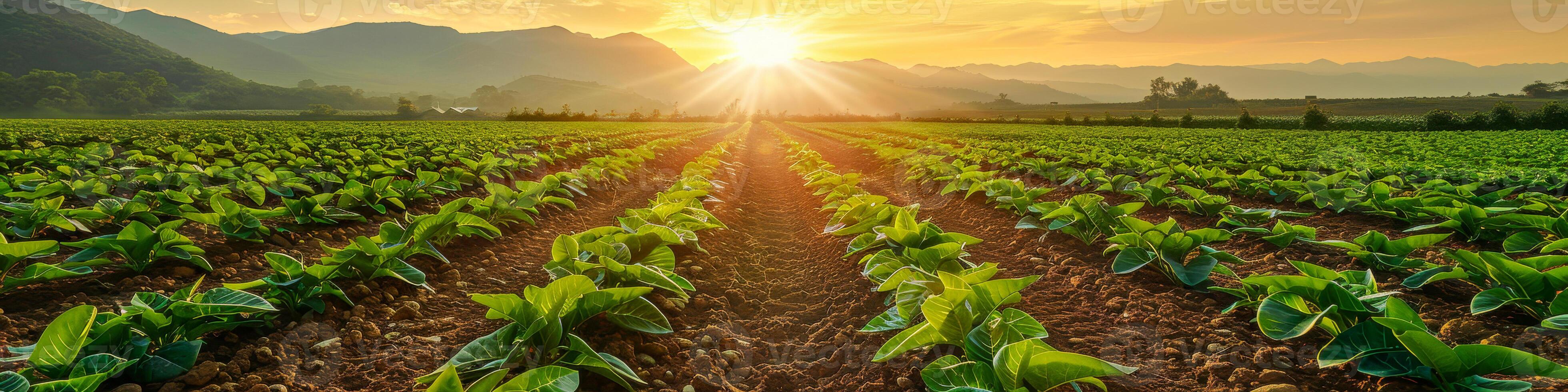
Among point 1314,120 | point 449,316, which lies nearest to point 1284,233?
point 449,316

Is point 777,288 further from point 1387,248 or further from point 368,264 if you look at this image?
point 1387,248

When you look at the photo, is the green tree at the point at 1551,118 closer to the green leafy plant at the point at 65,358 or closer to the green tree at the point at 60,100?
the green leafy plant at the point at 65,358

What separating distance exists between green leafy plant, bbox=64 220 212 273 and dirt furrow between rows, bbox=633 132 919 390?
337cm

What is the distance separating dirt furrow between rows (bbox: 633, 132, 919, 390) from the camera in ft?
10.6

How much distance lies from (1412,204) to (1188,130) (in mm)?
34104

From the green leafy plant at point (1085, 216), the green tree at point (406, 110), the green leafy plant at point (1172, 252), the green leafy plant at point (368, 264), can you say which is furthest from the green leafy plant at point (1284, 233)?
the green tree at point (406, 110)

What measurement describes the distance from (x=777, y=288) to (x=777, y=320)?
87cm

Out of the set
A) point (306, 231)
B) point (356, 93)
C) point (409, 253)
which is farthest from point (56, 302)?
point (356, 93)

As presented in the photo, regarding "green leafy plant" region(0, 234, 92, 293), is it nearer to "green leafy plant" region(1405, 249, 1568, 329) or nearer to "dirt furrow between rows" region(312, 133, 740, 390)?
"dirt furrow between rows" region(312, 133, 740, 390)

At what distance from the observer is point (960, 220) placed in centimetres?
751

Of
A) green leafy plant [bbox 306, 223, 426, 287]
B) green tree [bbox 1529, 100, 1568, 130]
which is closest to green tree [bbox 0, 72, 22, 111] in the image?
green leafy plant [bbox 306, 223, 426, 287]

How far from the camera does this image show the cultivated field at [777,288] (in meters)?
2.57

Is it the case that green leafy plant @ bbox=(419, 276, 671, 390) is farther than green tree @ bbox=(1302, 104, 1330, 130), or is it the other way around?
green tree @ bbox=(1302, 104, 1330, 130)

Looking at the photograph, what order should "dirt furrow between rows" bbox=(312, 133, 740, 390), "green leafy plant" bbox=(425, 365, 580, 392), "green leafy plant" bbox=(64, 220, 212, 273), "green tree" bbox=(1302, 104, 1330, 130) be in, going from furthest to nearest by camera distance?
"green tree" bbox=(1302, 104, 1330, 130) → "green leafy plant" bbox=(64, 220, 212, 273) → "dirt furrow between rows" bbox=(312, 133, 740, 390) → "green leafy plant" bbox=(425, 365, 580, 392)
